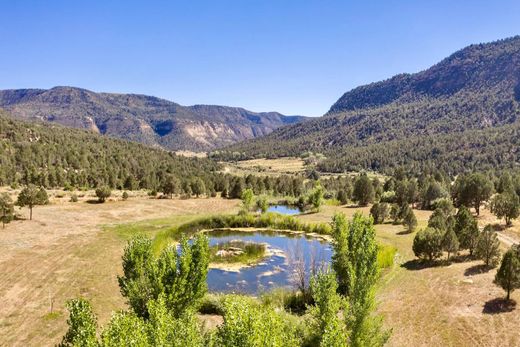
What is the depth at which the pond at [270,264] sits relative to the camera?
5675cm

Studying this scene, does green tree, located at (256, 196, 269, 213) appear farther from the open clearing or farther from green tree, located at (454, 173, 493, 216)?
green tree, located at (454, 173, 493, 216)

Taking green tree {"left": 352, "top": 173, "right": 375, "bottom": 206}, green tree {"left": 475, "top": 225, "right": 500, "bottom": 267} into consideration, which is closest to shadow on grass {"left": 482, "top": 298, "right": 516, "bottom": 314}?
green tree {"left": 475, "top": 225, "right": 500, "bottom": 267}

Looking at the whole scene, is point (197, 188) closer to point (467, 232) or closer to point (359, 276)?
point (467, 232)

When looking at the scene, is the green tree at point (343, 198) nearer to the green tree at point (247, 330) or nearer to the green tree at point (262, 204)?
the green tree at point (262, 204)

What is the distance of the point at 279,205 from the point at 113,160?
87.2 m

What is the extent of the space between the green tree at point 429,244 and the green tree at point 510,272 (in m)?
14.6

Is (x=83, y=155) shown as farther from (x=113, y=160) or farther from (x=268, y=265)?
(x=268, y=265)

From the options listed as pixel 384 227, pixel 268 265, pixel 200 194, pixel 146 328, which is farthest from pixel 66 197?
pixel 146 328

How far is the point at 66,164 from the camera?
164750 millimetres

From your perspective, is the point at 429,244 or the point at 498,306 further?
the point at 429,244

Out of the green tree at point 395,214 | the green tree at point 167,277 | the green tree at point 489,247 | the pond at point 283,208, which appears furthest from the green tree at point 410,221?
the green tree at point 167,277

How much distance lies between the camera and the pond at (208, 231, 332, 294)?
56750 millimetres

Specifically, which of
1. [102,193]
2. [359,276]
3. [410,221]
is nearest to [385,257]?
[410,221]

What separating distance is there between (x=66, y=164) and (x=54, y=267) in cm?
11898
